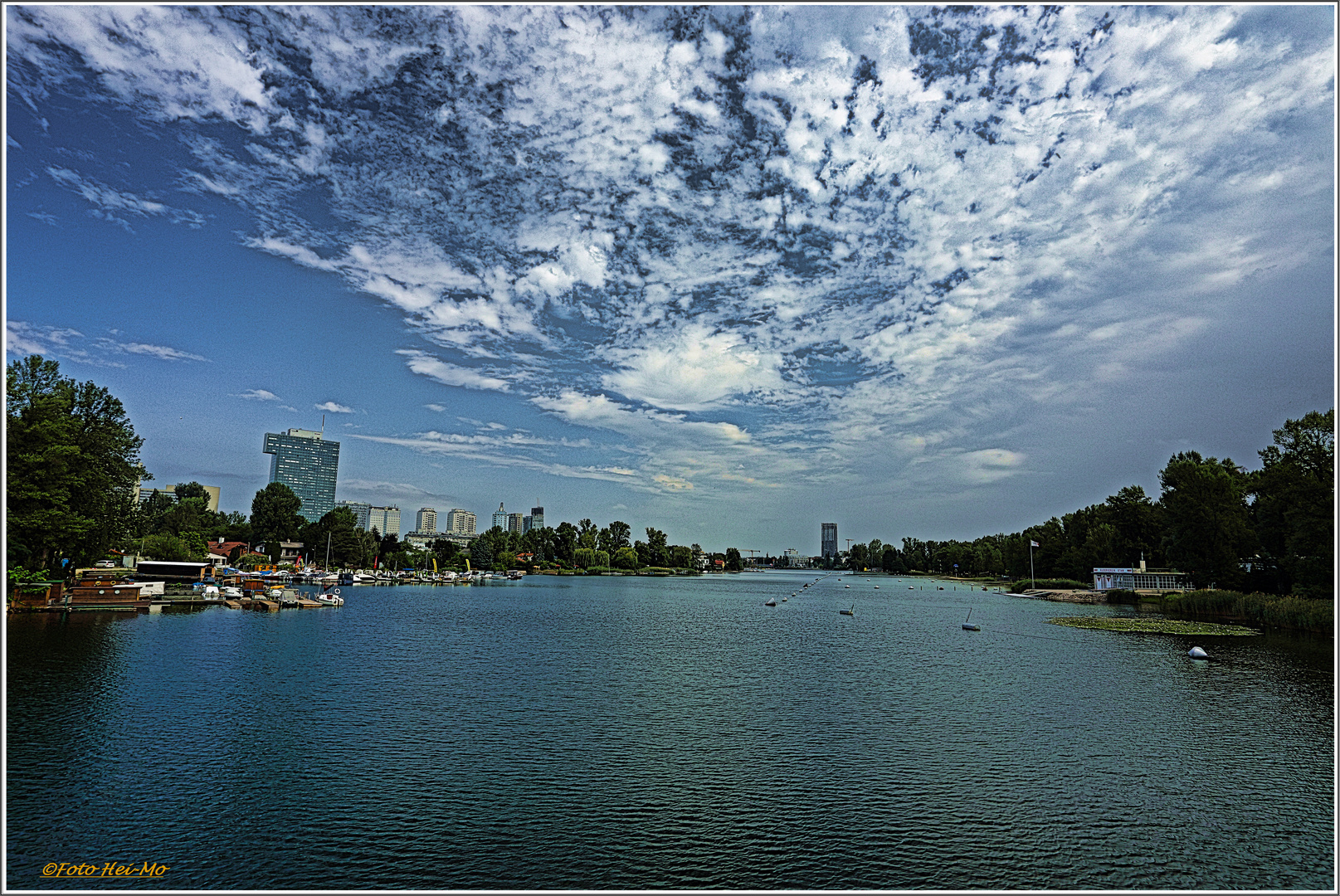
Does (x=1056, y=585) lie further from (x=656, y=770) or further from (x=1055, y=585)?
(x=656, y=770)

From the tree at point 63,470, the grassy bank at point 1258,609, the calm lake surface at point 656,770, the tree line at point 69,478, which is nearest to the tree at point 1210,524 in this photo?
the grassy bank at point 1258,609

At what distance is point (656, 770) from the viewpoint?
2277 cm

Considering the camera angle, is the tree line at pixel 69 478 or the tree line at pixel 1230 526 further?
the tree line at pixel 1230 526

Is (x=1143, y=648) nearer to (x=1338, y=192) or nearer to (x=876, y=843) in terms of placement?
(x=876, y=843)

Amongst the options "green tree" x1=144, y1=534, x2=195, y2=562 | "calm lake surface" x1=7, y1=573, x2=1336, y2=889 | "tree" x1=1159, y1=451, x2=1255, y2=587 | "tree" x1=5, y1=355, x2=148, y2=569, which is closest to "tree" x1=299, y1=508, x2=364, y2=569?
"green tree" x1=144, y1=534, x2=195, y2=562

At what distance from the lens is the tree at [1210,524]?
8838cm

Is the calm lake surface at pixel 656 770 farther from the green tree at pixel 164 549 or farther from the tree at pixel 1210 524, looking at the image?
the green tree at pixel 164 549

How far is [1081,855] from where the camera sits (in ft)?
56.2

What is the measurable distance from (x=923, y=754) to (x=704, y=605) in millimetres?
78399

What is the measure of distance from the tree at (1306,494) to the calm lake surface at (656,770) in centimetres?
2103

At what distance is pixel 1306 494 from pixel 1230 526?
3342cm

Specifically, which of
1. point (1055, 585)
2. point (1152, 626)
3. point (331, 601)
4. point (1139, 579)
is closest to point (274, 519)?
point (331, 601)

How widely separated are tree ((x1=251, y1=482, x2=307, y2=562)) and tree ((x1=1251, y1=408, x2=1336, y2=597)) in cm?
17460

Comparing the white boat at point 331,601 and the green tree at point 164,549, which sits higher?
the green tree at point 164,549
